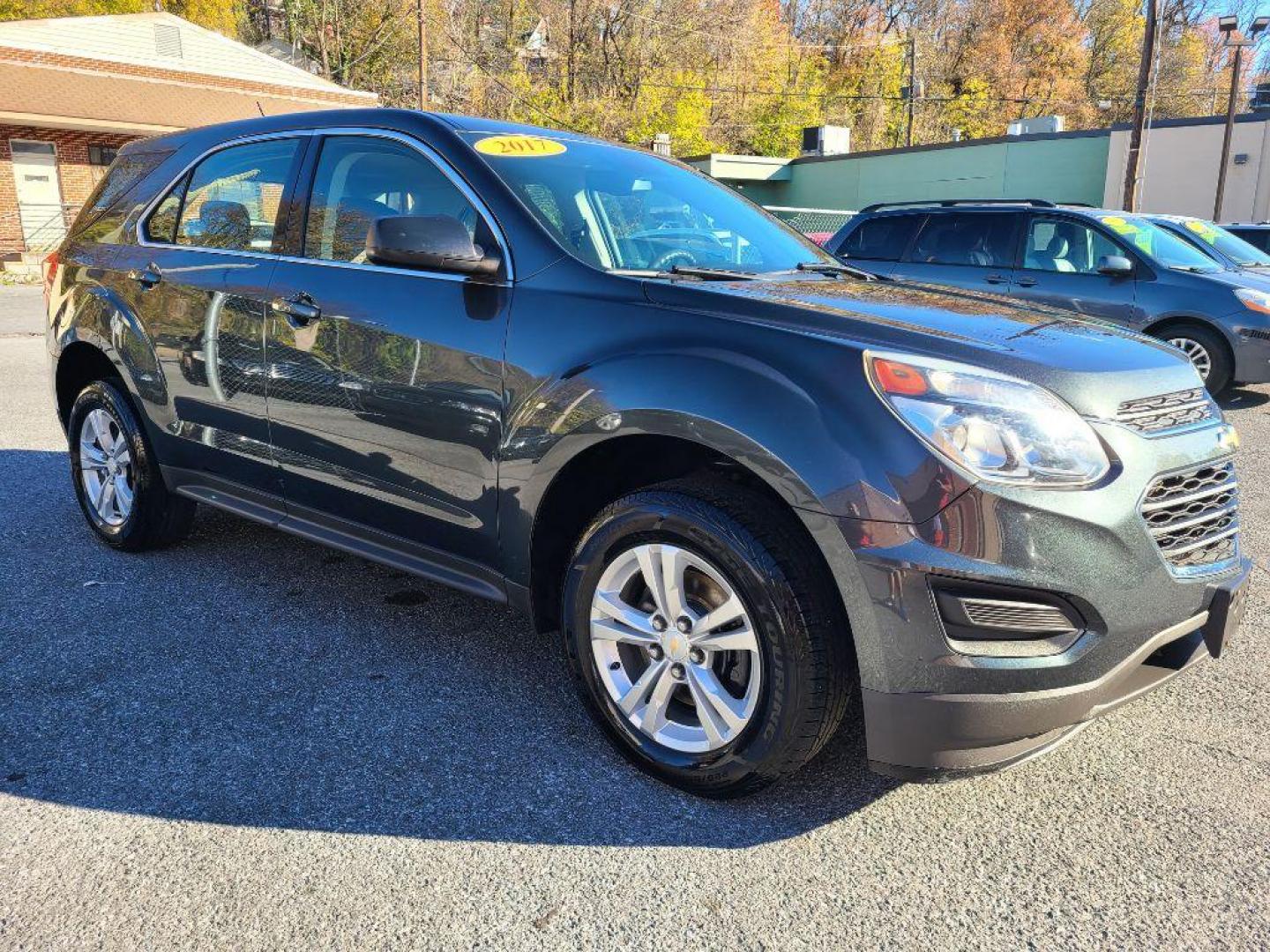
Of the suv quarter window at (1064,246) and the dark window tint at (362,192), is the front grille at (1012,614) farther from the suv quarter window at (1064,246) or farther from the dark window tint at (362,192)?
the suv quarter window at (1064,246)

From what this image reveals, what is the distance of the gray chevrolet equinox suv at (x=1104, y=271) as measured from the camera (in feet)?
28.0

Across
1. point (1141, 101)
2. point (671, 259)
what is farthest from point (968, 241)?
point (1141, 101)

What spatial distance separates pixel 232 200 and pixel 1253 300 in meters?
8.24

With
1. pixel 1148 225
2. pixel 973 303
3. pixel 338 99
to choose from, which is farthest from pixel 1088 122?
pixel 973 303

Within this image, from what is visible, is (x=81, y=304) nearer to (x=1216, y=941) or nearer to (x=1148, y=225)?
(x=1216, y=941)

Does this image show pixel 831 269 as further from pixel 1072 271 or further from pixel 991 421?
pixel 1072 271

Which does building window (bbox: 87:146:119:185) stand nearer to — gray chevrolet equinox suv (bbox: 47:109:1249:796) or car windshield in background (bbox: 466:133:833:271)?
gray chevrolet equinox suv (bbox: 47:109:1249:796)

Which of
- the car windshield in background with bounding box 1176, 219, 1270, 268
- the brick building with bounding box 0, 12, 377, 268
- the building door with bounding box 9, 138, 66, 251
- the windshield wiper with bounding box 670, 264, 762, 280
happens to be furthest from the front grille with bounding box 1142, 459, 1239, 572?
the building door with bounding box 9, 138, 66, 251

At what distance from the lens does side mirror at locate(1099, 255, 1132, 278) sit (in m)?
8.79

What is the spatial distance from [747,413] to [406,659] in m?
1.74

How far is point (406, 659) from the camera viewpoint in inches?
138

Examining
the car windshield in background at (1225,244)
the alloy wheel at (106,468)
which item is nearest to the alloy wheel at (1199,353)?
the car windshield in background at (1225,244)

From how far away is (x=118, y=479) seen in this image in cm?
453

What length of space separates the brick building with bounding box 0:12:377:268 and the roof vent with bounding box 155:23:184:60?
0.08ft
